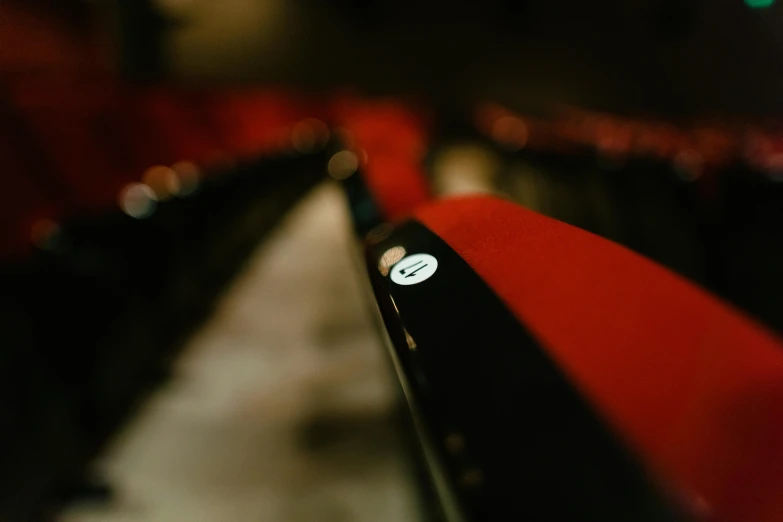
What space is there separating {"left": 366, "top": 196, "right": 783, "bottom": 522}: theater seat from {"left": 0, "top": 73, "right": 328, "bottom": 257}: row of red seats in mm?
629

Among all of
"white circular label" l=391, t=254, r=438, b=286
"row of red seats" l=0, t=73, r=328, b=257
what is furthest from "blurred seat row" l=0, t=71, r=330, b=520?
"white circular label" l=391, t=254, r=438, b=286

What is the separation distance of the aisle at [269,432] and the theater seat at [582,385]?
0.31 metres

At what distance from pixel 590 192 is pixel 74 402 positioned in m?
0.70

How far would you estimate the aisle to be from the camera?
0.49 m

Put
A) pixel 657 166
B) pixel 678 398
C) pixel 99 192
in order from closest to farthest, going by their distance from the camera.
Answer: pixel 678 398 < pixel 657 166 < pixel 99 192

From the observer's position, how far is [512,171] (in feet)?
4.19

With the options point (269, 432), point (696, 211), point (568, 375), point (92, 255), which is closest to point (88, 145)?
point (92, 255)

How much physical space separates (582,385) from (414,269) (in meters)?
0.08

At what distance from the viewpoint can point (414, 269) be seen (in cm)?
21

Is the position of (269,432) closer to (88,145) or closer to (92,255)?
(92,255)

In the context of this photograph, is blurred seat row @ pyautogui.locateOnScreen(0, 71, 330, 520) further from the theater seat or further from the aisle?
the theater seat

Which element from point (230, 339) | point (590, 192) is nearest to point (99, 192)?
point (230, 339)

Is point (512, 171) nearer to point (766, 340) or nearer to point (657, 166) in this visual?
point (657, 166)

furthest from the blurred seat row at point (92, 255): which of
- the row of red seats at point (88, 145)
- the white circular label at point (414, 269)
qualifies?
the white circular label at point (414, 269)
